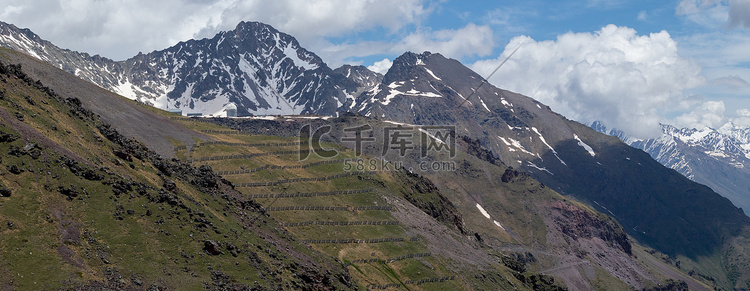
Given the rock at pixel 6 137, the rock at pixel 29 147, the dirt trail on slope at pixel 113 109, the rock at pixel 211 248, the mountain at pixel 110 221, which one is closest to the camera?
the mountain at pixel 110 221

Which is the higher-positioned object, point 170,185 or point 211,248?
point 170,185

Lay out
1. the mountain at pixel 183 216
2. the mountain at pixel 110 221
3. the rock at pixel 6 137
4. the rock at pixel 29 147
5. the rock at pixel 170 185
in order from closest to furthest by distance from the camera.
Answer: the mountain at pixel 110 221
the mountain at pixel 183 216
the rock at pixel 6 137
the rock at pixel 29 147
the rock at pixel 170 185

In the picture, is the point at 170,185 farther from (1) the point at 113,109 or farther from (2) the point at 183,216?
(1) the point at 113,109

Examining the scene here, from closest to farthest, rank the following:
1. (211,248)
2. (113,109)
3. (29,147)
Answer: (29,147) < (211,248) < (113,109)

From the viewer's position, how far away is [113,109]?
148 m

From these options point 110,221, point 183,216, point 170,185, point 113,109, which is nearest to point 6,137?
point 110,221

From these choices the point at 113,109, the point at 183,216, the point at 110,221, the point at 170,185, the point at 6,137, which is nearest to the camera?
the point at 110,221

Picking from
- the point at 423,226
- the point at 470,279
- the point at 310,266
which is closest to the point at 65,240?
the point at 310,266

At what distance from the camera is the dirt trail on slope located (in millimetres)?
137250

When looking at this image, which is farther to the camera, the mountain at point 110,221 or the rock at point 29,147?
the rock at point 29,147

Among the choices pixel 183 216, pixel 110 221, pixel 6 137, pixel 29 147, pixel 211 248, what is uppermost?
pixel 6 137

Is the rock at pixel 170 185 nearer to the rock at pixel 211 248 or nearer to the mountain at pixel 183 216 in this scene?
the mountain at pixel 183 216

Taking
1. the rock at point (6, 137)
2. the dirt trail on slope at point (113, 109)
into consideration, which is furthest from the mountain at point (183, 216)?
the dirt trail on slope at point (113, 109)

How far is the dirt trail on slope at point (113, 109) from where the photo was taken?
137 metres
